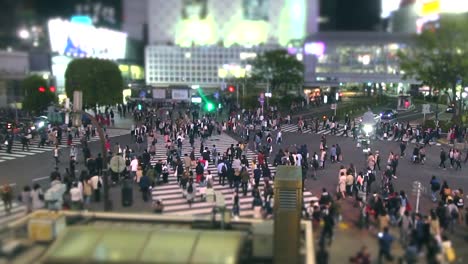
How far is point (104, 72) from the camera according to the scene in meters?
47.1

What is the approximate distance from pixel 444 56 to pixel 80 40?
148ft

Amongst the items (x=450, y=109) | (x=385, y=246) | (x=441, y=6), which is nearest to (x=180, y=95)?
(x=450, y=109)

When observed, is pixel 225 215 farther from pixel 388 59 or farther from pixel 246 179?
pixel 388 59

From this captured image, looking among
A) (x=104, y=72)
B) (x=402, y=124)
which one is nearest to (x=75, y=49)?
(x=104, y=72)

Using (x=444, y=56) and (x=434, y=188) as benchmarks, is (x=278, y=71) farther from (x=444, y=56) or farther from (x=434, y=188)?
(x=434, y=188)

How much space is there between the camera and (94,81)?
46.4 meters

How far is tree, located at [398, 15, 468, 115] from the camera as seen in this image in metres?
39.8

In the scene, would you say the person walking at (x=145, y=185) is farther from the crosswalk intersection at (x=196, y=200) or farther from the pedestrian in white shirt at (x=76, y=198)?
the pedestrian in white shirt at (x=76, y=198)

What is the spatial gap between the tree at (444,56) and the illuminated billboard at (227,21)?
6293cm

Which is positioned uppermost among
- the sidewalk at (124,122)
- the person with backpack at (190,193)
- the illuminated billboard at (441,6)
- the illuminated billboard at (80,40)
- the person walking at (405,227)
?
the illuminated billboard at (441,6)

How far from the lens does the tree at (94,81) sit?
46188 millimetres

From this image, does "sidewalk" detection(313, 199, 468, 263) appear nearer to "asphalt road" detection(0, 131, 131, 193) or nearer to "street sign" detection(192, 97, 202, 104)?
"asphalt road" detection(0, 131, 131, 193)

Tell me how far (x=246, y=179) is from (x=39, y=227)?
12498mm

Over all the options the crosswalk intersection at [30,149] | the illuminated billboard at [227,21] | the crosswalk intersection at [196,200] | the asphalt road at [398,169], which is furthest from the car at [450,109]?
the illuminated billboard at [227,21]
